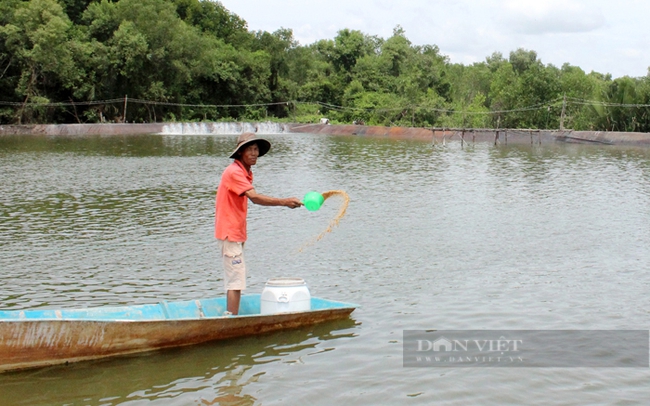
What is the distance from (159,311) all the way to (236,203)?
4.76 ft

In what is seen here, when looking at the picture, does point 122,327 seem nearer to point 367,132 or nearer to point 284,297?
point 284,297

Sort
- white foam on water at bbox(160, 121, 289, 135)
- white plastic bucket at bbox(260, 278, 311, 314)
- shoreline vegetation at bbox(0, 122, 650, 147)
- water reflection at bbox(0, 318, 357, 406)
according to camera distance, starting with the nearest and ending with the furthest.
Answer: water reflection at bbox(0, 318, 357, 406) < white plastic bucket at bbox(260, 278, 311, 314) < shoreline vegetation at bbox(0, 122, 650, 147) < white foam on water at bbox(160, 121, 289, 135)

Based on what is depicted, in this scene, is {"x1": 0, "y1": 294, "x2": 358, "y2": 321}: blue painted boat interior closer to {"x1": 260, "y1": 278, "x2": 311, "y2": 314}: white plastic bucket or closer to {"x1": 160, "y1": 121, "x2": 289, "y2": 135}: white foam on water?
{"x1": 260, "y1": 278, "x2": 311, "y2": 314}: white plastic bucket

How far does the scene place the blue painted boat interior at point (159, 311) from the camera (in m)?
7.26

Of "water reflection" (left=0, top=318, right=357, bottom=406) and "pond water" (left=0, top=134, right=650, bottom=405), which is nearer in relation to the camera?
"water reflection" (left=0, top=318, right=357, bottom=406)

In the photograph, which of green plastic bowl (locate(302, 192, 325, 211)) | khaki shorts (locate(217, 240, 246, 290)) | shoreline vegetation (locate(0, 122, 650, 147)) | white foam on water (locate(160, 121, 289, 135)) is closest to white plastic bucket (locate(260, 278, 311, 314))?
khaki shorts (locate(217, 240, 246, 290))

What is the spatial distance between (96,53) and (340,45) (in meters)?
25.4

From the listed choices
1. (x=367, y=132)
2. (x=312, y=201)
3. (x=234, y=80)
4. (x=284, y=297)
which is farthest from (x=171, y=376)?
(x=234, y=80)

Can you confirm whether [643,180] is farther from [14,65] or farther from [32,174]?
[14,65]

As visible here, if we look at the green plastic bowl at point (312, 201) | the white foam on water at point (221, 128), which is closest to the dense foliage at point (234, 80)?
the white foam on water at point (221, 128)

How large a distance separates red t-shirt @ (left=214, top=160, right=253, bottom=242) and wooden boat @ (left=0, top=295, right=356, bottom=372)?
33.9 inches

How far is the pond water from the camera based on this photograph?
269 inches

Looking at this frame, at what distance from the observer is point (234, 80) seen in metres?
64.9

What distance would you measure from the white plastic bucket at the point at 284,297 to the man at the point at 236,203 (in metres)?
0.41
